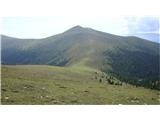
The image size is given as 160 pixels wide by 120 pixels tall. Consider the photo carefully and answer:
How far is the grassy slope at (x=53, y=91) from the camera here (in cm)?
1172

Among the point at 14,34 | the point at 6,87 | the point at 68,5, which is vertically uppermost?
the point at 68,5

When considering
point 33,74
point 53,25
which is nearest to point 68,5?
point 53,25

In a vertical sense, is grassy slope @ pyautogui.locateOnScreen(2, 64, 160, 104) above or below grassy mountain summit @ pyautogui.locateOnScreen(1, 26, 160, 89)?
below

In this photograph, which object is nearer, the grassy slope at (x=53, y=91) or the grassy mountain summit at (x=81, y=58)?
the grassy slope at (x=53, y=91)

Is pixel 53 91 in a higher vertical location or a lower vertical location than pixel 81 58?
lower

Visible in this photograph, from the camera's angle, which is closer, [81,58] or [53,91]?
[53,91]

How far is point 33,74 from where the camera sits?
45.4 ft

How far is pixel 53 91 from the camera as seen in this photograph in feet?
40.5

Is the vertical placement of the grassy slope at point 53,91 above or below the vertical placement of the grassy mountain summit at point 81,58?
below

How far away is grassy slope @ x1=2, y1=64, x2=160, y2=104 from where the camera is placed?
38.4 ft
